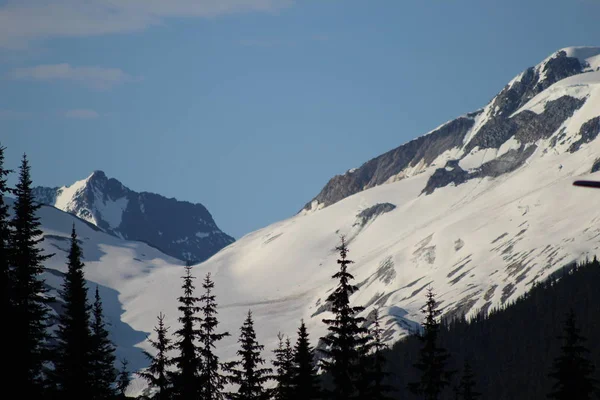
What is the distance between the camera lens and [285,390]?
6184 centimetres

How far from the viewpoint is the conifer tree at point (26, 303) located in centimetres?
4631

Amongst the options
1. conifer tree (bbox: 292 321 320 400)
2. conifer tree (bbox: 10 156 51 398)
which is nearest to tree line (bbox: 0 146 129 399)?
conifer tree (bbox: 10 156 51 398)

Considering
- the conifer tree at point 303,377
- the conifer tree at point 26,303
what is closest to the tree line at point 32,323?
the conifer tree at point 26,303

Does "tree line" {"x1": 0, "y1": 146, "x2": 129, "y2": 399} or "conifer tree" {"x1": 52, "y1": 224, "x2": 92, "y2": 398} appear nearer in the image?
"tree line" {"x1": 0, "y1": 146, "x2": 129, "y2": 399}

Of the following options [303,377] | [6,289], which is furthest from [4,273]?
[303,377]

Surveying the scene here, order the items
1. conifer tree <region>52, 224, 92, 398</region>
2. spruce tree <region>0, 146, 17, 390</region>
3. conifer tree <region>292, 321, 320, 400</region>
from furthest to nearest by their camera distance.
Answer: conifer tree <region>292, 321, 320, 400</region>
conifer tree <region>52, 224, 92, 398</region>
spruce tree <region>0, 146, 17, 390</region>

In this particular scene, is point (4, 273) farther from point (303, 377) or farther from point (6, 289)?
point (303, 377)

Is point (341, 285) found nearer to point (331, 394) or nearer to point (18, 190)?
point (331, 394)

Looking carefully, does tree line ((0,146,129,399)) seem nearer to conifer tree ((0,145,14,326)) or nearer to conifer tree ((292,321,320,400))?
conifer tree ((0,145,14,326))

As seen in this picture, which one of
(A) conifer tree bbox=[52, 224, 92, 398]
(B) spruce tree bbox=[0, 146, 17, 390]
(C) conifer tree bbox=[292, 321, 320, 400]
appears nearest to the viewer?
(B) spruce tree bbox=[0, 146, 17, 390]

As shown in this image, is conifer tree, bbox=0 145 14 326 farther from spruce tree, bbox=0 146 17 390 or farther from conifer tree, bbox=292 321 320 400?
conifer tree, bbox=292 321 320 400

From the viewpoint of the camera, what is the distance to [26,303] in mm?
51938

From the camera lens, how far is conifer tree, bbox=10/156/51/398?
46312mm

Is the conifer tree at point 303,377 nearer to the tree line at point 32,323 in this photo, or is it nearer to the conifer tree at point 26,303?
the tree line at point 32,323
